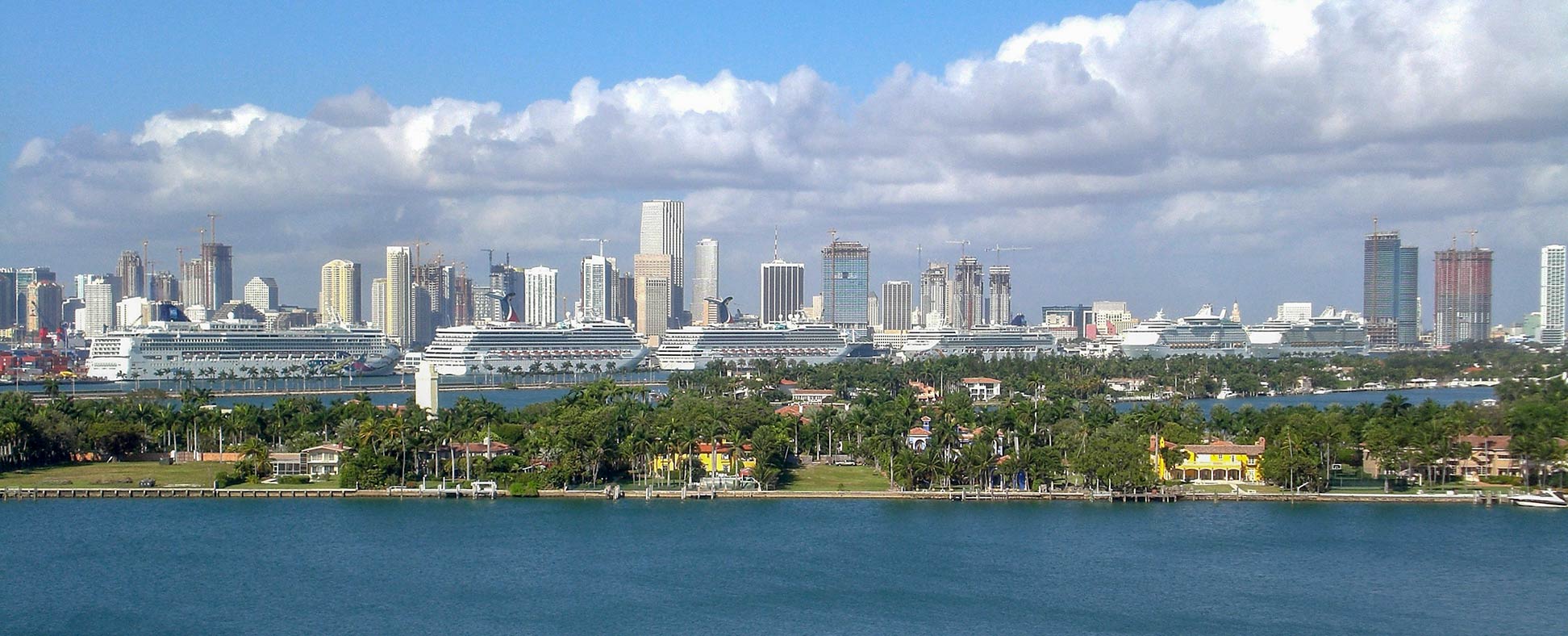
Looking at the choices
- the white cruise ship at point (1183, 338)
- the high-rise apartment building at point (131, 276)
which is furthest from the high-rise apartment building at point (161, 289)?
the white cruise ship at point (1183, 338)

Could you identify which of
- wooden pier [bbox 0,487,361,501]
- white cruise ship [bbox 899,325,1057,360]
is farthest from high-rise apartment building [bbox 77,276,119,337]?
wooden pier [bbox 0,487,361,501]

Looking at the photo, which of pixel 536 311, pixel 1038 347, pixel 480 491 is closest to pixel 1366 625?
pixel 480 491

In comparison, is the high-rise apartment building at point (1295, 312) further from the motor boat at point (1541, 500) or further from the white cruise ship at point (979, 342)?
the motor boat at point (1541, 500)

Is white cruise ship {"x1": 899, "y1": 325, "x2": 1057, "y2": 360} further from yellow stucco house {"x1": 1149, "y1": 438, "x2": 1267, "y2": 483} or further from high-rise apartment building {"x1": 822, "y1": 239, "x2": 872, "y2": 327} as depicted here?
yellow stucco house {"x1": 1149, "y1": 438, "x2": 1267, "y2": 483}

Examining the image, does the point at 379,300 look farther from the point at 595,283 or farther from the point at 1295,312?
the point at 1295,312

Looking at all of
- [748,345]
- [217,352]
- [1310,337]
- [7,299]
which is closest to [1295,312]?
[1310,337]

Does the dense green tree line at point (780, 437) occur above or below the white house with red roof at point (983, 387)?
above
